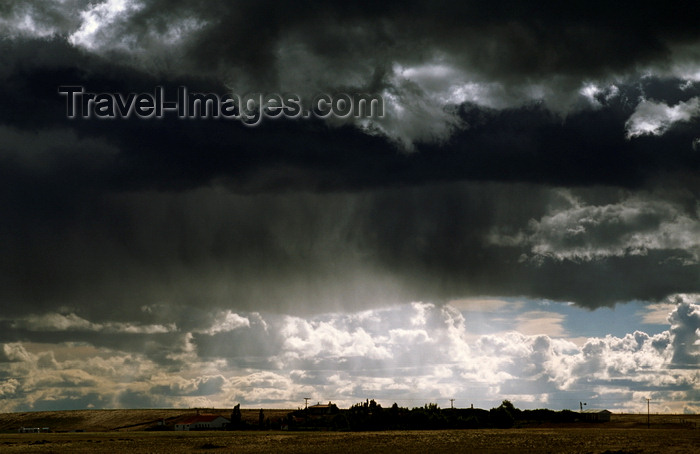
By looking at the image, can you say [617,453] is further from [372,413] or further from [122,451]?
[372,413]

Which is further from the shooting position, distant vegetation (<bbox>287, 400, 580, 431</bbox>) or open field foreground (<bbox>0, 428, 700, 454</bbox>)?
distant vegetation (<bbox>287, 400, 580, 431</bbox>)

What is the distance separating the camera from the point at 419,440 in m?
116

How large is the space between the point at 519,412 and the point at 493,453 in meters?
102

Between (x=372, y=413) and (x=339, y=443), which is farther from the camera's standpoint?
(x=372, y=413)

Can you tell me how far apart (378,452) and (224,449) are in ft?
83.8

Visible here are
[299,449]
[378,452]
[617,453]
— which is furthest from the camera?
[299,449]

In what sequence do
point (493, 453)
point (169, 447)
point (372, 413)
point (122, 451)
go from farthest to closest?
1. point (372, 413)
2. point (169, 447)
3. point (122, 451)
4. point (493, 453)

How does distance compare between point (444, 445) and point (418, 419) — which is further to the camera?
point (418, 419)

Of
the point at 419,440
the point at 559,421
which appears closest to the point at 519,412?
the point at 559,421

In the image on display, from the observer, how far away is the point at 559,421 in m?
185

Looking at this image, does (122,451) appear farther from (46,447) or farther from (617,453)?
(617,453)

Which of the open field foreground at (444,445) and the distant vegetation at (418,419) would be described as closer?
the open field foreground at (444,445)

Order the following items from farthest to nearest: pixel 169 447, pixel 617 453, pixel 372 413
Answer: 1. pixel 372 413
2. pixel 169 447
3. pixel 617 453

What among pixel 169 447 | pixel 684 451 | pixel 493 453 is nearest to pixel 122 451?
pixel 169 447
